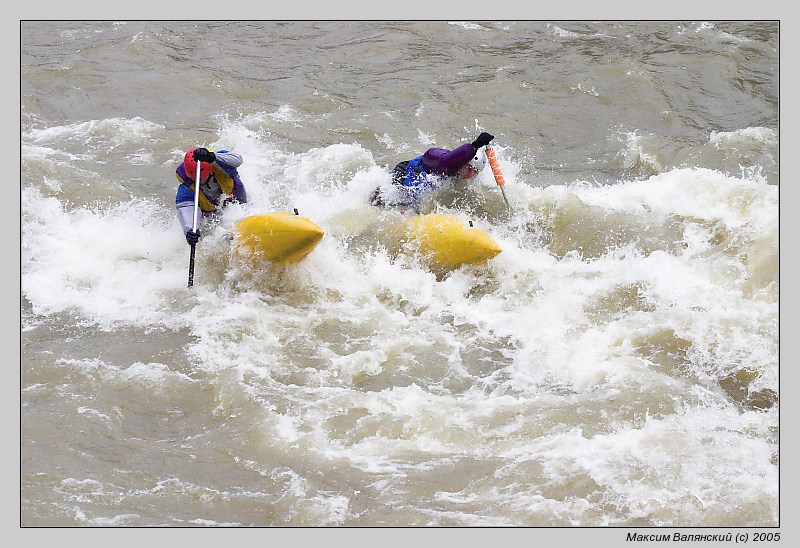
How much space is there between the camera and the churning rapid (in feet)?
15.7

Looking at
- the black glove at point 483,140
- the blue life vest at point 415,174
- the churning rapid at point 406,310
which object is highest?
the black glove at point 483,140

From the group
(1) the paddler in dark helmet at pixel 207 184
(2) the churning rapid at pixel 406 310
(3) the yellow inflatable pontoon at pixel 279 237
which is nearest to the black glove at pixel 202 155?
(1) the paddler in dark helmet at pixel 207 184

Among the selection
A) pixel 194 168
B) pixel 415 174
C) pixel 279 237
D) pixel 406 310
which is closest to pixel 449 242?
pixel 406 310

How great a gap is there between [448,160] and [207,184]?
2048 millimetres

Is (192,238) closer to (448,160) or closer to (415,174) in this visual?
(415,174)

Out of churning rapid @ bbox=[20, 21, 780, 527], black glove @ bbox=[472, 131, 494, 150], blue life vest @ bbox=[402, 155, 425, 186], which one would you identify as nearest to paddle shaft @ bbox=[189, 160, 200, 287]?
churning rapid @ bbox=[20, 21, 780, 527]

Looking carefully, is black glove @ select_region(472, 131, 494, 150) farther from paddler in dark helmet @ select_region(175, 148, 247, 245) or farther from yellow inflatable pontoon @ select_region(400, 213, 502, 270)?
paddler in dark helmet @ select_region(175, 148, 247, 245)

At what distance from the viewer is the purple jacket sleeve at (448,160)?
7461mm

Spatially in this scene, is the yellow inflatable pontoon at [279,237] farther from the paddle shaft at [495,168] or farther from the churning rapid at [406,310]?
the paddle shaft at [495,168]

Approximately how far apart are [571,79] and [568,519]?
27.4 ft

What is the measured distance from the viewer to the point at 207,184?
7363 millimetres

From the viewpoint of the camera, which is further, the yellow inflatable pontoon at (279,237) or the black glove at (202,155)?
the black glove at (202,155)

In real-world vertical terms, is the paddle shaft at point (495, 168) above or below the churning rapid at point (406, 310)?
above

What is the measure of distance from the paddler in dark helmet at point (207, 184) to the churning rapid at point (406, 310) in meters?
0.18
